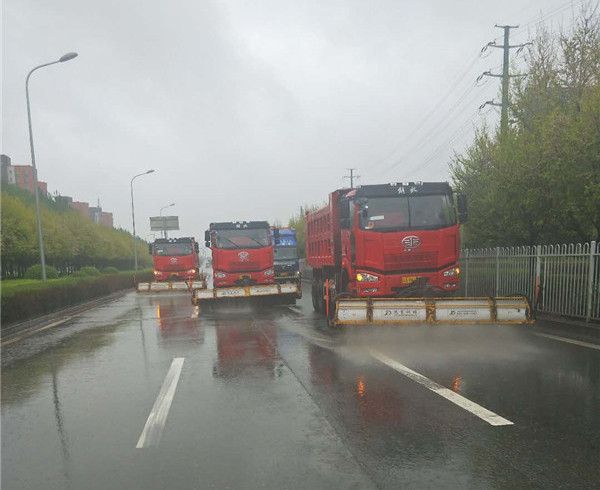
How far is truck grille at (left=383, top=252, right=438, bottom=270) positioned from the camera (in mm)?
10109

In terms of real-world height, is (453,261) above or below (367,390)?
above

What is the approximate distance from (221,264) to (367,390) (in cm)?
1187

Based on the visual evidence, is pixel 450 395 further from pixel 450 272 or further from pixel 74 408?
pixel 450 272

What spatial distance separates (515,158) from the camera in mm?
13734

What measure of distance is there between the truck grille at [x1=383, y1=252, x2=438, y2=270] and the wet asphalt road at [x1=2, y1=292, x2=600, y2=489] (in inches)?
59.1

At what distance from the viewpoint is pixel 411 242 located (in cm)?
1010

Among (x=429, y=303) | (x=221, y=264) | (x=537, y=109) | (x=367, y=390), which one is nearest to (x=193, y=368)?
(x=367, y=390)

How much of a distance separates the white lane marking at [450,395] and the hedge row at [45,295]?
1106cm

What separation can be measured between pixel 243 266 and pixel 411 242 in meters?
8.62

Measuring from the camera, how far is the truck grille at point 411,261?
1011 cm

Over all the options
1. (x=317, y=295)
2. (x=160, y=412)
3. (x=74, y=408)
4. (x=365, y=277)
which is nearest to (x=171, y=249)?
(x=317, y=295)

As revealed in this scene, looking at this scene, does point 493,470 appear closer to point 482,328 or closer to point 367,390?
point 367,390

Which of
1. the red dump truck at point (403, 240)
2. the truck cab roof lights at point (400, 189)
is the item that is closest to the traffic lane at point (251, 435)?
the red dump truck at point (403, 240)

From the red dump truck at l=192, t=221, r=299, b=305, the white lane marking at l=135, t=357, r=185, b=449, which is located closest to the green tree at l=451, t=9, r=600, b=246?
the red dump truck at l=192, t=221, r=299, b=305
